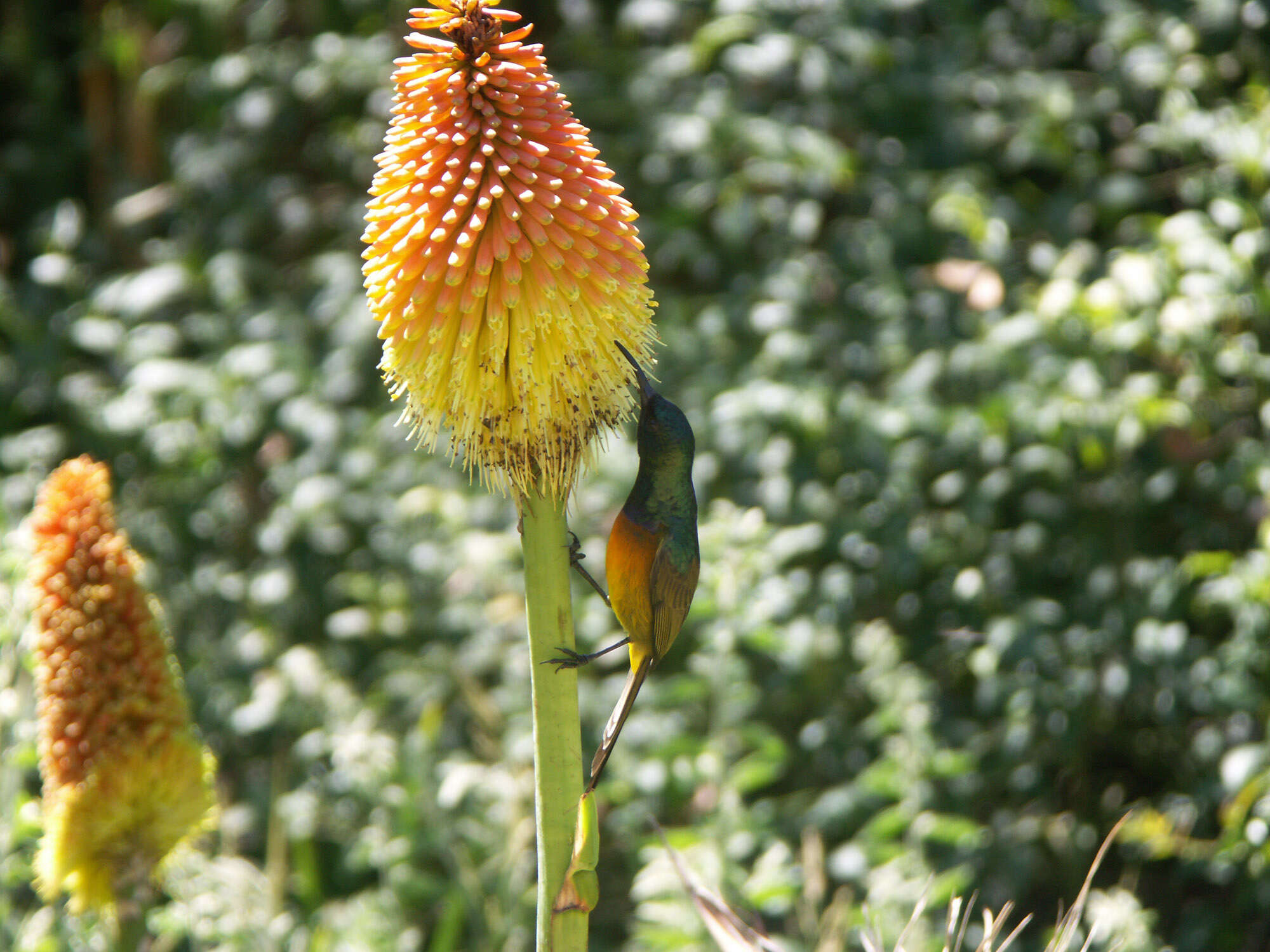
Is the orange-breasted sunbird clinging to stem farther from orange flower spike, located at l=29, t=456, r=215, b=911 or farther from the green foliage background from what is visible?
the green foliage background

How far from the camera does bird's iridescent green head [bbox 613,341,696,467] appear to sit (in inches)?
55.6

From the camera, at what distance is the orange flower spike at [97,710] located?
176 cm

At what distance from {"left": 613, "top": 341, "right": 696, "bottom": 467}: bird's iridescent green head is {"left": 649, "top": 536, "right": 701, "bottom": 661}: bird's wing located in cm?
11

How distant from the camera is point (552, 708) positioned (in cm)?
120

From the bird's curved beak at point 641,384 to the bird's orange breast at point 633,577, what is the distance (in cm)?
15

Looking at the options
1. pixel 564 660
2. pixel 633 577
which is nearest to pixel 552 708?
pixel 564 660

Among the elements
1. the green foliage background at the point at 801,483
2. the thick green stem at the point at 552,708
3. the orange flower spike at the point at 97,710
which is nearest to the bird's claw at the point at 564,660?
the thick green stem at the point at 552,708

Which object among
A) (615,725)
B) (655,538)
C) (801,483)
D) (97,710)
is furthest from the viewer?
(801,483)

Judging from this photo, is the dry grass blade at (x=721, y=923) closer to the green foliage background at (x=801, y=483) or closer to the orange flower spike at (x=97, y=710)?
the orange flower spike at (x=97, y=710)

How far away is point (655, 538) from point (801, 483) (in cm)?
224

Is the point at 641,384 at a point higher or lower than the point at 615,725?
higher

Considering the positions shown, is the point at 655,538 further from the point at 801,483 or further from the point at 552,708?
the point at 801,483

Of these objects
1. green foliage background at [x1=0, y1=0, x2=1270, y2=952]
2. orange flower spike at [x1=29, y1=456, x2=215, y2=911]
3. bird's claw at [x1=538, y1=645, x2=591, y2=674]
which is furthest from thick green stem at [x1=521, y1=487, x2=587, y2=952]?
green foliage background at [x1=0, y1=0, x2=1270, y2=952]

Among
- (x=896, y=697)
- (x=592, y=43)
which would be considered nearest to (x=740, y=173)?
(x=592, y=43)
